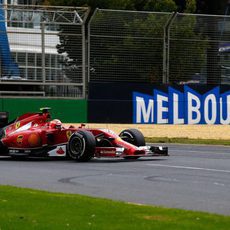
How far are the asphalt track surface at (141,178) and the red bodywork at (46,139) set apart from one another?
0.27 meters

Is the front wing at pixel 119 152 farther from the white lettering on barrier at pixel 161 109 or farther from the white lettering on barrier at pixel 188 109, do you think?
the white lettering on barrier at pixel 161 109

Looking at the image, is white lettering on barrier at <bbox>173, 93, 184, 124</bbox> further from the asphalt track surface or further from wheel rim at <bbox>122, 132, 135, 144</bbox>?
wheel rim at <bbox>122, 132, 135, 144</bbox>

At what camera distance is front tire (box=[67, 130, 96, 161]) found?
1662cm

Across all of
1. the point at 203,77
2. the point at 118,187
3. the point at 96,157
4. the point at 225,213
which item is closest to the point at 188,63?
the point at 203,77

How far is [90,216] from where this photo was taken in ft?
29.1

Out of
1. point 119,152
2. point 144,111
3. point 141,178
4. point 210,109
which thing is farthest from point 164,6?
point 141,178

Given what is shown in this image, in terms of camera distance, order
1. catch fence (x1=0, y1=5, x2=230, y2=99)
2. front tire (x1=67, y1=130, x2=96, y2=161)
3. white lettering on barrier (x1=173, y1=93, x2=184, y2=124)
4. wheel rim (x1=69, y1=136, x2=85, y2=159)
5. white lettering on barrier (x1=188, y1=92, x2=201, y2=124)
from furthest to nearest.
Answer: white lettering on barrier (x1=188, y1=92, x2=201, y2=124) → white lettering on barrier (x1=173, y1=93, x2=184, y2=124) → catch fence (x1=0, y1=5, x2=230, y2=99) → wheel rim (x1=69, y1=136, x2=85, y2=159) → front tire (x1=67, y1=130, x2=96, y2=161)

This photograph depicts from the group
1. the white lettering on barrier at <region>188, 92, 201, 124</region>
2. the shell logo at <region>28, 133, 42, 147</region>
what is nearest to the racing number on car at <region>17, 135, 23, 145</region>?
the shell logo at <region>28, 133, 42, 147</region>

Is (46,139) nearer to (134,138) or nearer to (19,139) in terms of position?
(19,139)

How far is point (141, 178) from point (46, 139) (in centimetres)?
438

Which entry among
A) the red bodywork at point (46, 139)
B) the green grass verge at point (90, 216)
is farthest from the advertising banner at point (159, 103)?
the green grass verge at point (90, 216)

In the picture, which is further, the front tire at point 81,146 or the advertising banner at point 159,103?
the advertising banner at point 159,103

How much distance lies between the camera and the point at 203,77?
32.9 m

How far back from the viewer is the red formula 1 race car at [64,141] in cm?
1692
